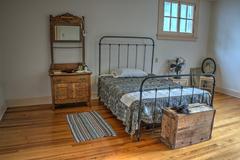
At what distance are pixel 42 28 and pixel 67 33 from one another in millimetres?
475

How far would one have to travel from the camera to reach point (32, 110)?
3.89 metres

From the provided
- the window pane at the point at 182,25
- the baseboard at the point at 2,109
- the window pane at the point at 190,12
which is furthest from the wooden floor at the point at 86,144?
the window pane at the point at 190,12

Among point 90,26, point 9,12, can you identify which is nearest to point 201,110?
point 90,26

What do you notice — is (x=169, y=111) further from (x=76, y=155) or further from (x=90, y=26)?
(x=90, y=26)

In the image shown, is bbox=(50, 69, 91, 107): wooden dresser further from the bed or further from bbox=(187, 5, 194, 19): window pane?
bbox=(187, 5, 194, 19): window pane

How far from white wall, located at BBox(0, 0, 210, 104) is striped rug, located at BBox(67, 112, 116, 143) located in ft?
3.58

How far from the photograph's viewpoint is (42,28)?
3.98 meters

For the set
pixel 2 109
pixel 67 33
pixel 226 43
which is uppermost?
pixel 67 33

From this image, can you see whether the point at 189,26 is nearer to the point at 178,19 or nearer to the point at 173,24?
the point at 178,19

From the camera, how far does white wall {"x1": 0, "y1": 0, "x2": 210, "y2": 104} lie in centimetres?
382

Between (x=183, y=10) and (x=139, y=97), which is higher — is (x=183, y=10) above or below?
above

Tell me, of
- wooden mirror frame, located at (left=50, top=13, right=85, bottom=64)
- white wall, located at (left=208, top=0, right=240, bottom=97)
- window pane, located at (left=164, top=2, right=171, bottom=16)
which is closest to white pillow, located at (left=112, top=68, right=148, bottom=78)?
wooden mirror frame, located at (left=50, top=13, right=85, bottom=64)

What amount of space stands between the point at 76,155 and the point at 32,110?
6.00 feet

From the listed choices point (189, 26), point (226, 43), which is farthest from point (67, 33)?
point (226, 43)
